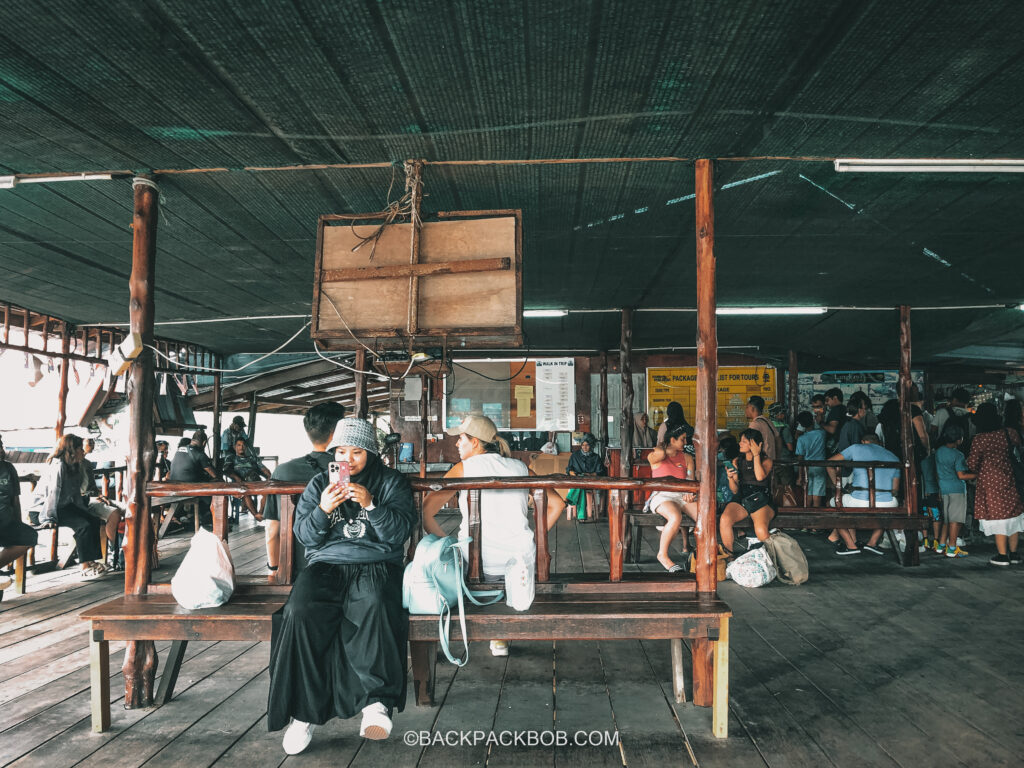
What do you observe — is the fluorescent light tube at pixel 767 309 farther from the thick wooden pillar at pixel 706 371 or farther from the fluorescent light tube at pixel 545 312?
the thick wooden pillar at pixel 706 371

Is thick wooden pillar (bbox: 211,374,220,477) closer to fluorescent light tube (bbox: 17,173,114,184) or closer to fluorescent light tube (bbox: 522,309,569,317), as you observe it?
fluorescent light tube (bbox: 522,309,569,317)

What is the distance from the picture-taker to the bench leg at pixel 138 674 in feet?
9.80

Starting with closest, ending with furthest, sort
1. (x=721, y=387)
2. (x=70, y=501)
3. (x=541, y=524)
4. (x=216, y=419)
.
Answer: (x=541, y=524)
(x=70, y=501)
(x=216, y=419)
(x=721, y=387)

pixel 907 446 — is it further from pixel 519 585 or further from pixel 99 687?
pixel 99 687

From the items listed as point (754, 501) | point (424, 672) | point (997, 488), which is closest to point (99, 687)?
point (424, 672)

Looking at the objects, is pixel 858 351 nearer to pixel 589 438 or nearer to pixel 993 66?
pixel 589 438

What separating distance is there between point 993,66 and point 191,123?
11.0 ft

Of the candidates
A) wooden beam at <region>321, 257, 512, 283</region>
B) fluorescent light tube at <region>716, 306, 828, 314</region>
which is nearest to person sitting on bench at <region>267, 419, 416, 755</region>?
wooden beam at <region>321, 257, 512, 283</region>

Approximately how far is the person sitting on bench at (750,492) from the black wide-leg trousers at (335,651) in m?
3.60

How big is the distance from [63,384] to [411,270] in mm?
6038

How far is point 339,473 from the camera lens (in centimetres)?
268

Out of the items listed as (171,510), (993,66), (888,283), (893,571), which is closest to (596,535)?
(893,571)

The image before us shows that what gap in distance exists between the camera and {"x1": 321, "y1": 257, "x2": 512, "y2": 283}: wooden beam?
11.1 feet

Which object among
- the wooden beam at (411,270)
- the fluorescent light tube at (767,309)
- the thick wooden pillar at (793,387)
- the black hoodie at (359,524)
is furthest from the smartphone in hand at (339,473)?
the thick wooden pillar at (793,387)
